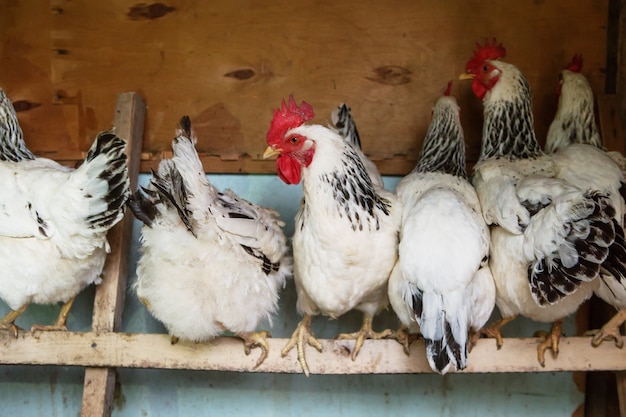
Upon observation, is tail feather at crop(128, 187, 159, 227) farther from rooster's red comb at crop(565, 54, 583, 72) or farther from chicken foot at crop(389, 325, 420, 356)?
rooster's red comb at crop(565, 54, 583, 72)

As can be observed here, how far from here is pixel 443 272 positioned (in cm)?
136

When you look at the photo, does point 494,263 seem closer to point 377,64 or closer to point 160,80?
point 377,64

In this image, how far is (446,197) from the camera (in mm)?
1470

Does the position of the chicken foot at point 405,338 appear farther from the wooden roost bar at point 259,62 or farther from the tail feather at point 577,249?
the wooden roost bar at point 259,62

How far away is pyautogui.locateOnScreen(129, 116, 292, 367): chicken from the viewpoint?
142cm

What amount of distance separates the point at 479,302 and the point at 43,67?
1498 mm

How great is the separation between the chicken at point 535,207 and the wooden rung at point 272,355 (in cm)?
4

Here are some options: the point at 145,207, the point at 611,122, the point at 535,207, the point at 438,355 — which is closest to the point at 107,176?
the point at 145,207

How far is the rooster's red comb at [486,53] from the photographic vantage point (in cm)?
180

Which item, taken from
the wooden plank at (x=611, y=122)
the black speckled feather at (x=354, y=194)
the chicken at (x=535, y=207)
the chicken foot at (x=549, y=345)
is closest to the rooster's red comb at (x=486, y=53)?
the chicken at (x=535, y=207)

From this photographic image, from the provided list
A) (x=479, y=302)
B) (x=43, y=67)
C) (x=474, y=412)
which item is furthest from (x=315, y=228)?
(x=43, y=67)

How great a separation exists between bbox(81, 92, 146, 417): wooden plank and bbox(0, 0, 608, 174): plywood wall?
9 cm

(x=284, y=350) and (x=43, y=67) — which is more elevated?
(x=43, y=67)

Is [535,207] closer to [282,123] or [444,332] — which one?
[444,332]
